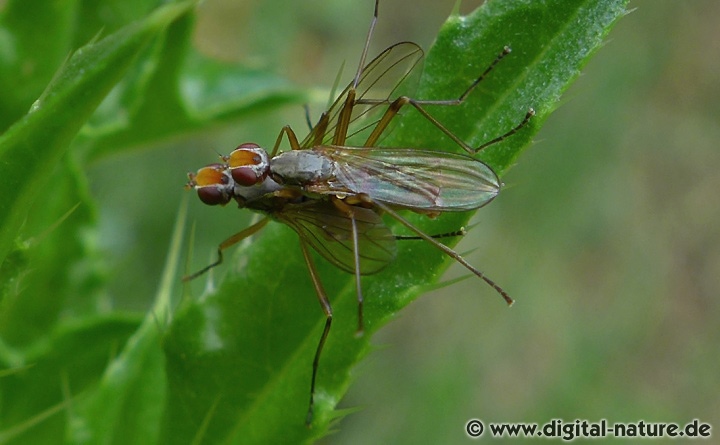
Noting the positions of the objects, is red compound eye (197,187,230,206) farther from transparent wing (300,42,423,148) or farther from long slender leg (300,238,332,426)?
long slender leg (300,238,332,426)

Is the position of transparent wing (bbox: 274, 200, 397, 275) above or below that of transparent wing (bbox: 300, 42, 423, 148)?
below

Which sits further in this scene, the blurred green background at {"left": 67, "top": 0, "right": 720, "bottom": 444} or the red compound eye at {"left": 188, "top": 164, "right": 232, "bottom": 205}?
the blurred green background at {"left": 67, "top": 0, "right": 720, "bottom": 444}

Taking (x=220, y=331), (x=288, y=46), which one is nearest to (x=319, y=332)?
(x=220, y=331)

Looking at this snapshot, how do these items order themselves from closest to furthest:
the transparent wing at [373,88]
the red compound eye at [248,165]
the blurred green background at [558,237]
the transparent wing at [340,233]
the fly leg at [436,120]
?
the fly leg at [436,120] → the transparent wing at [340,233] → the transparent wing at [373,88] → the red compound eye at [248,165] → the blurred green background at [558,237]

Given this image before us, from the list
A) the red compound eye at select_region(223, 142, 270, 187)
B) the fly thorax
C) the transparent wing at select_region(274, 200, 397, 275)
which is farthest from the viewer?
the red compound eye at select_region(223, 142, 270, 187)

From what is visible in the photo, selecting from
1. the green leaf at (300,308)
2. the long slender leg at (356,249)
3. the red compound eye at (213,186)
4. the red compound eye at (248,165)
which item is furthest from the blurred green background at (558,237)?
the green leaf at (300,308)

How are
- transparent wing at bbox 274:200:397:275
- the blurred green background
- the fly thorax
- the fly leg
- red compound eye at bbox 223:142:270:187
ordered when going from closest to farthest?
the fly leg → transparent wing at bbox 274:200:397:275 → the fly thorax → red compound eye at bbox 223:142:270:187 → the blurred green background

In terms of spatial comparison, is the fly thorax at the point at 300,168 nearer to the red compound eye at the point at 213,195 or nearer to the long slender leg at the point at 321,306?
the red compound eye at the point at 213,195

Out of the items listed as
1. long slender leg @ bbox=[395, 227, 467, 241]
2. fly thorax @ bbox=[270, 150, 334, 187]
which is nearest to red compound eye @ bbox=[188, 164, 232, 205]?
fly thorax @ bbox=[270, 150, 334, 187]
